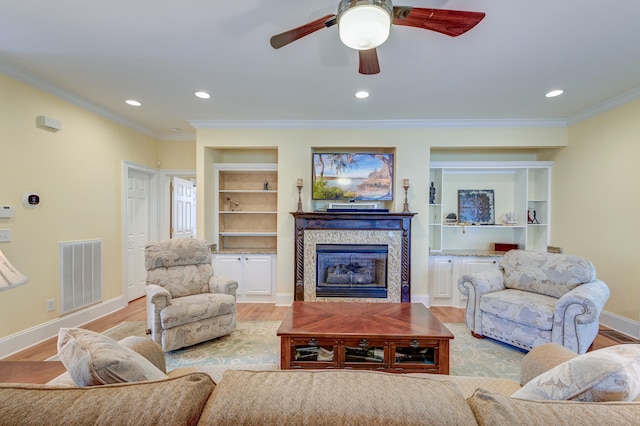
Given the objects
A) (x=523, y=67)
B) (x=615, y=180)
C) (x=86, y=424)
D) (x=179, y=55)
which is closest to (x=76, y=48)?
(x=179, y=55)

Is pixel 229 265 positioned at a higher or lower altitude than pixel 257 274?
higher

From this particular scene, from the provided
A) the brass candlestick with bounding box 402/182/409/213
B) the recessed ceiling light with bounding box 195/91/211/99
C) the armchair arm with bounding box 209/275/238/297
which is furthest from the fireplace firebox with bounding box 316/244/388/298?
the recessed ceiling light with bounding box 195/91/211/99

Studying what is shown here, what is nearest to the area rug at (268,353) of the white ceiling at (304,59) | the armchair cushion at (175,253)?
the armchair cushion at (175,253)

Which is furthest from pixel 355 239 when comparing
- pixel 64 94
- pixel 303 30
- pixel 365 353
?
pixel 64 94

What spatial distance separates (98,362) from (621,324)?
492cm

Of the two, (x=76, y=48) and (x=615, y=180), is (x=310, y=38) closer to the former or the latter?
(x=76, y=48)

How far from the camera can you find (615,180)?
3359 millimetres

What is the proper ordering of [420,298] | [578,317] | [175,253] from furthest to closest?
1. [420,298]
2. [175,253]
3. [578,317]

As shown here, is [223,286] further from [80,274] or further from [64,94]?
[64,94]

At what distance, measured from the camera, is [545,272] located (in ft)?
10.0

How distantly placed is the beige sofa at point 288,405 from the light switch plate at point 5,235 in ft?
9.24

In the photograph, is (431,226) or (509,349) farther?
(431,226)

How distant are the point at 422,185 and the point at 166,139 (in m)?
4.37

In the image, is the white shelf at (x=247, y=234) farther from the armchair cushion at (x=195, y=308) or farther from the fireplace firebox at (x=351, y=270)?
the armchair cushion at (x=195, y=308)
